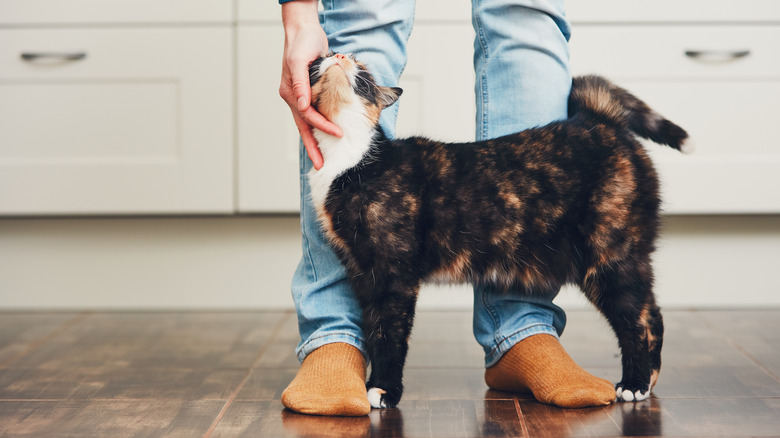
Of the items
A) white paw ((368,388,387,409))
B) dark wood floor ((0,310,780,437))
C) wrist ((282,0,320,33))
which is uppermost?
wrist ((282,0,320,33))

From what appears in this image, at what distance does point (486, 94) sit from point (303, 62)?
352 millimetres

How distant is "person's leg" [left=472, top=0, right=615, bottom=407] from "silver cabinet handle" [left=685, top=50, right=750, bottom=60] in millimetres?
771

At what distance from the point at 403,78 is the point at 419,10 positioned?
0.18 metres

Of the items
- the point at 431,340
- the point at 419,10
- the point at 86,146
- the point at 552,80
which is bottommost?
the point at 431,340

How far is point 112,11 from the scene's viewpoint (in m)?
1.93

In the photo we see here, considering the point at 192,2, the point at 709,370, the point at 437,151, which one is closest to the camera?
the point at 437,151

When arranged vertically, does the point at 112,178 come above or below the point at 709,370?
above

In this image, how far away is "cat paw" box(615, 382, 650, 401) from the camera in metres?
1.15

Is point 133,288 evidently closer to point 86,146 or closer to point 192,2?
point 86,146

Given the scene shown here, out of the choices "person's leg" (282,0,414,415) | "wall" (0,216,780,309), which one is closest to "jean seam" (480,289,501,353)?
"person's leg" (282,0,414,415)

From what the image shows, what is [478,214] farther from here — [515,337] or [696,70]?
[696,70]

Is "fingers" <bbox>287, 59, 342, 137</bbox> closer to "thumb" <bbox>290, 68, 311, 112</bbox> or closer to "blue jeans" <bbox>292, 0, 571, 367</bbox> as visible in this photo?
"thumb" <bbox>290, 68, 311, 112</bbox>

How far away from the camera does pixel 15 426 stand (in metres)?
1.06

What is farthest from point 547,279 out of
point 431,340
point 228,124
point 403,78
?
point 228,124
